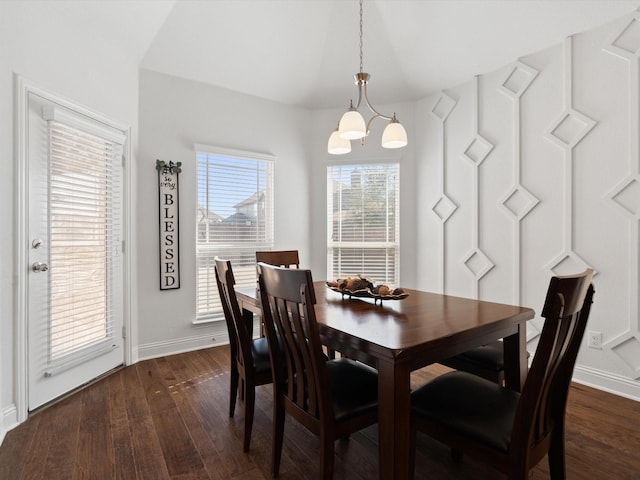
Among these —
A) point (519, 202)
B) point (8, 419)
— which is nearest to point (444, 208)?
point (519, 202)

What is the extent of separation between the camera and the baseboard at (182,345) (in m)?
3.36

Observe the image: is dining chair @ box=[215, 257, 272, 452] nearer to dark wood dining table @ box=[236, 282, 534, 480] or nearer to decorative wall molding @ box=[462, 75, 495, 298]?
dark wood dining table @ box=[236, 282, 534, 480]

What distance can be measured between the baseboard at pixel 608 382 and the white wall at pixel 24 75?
13.0ft

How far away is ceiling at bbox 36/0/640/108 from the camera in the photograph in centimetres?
282

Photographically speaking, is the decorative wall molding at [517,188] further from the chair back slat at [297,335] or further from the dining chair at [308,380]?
the chair back slat at [297,335]

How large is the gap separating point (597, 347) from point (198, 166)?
12.7 feet

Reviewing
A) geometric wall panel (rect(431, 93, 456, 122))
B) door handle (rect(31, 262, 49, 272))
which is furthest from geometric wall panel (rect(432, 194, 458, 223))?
door handle (rect(31, 262, 49, 272))

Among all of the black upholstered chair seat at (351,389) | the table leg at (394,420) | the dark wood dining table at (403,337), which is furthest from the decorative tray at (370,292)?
the table leg at (394,420)

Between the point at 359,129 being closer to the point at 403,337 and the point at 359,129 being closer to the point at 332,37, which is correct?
the point at 403,337

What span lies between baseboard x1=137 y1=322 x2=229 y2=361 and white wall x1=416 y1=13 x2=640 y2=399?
2419mm

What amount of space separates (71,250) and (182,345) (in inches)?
56.7

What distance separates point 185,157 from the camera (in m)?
3.58

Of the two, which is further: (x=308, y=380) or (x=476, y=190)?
(x=476, y=190)

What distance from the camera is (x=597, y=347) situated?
2.73m
